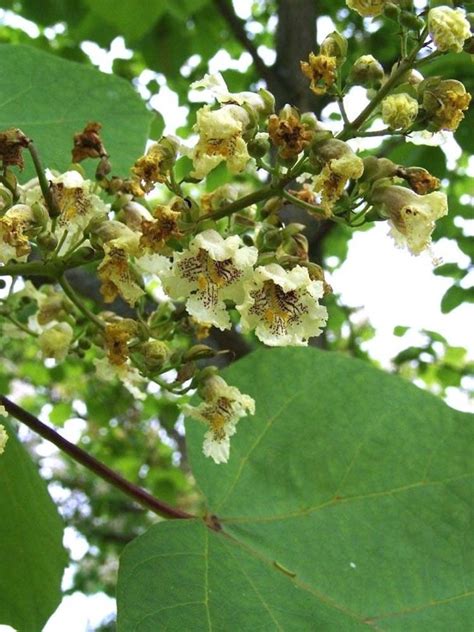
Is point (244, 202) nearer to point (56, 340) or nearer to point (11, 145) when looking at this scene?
point (11, 145)

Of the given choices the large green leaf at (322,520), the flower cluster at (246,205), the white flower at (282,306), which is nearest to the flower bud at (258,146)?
the flower cluster at (246,205)

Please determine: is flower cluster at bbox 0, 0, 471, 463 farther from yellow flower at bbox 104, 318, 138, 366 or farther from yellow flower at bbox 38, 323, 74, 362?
yellow flower at bbox 38, 323, 74, 362

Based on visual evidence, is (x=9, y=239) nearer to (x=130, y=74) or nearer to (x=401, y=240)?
(x=401, y=240)

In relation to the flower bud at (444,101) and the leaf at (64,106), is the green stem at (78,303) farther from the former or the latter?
the flower bud at (444,101)

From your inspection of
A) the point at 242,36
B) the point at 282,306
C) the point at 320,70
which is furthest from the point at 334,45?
the point at 242,36

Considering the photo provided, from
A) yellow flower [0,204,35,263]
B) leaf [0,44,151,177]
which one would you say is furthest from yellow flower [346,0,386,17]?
leaf [0,44,151,177]
